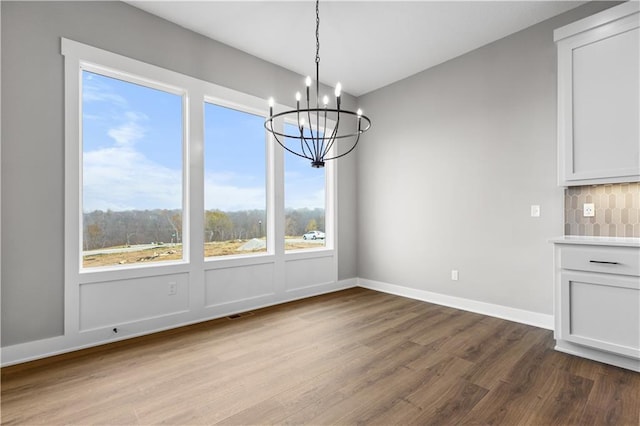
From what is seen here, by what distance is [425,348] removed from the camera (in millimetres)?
2637

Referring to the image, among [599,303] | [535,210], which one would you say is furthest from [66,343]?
[535,210]

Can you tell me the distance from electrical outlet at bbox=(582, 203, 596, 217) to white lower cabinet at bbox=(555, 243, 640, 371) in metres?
0.62

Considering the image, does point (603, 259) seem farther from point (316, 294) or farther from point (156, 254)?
point (156, 254)

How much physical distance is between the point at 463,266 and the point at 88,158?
162 inches

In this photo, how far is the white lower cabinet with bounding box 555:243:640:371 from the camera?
86.7 inches

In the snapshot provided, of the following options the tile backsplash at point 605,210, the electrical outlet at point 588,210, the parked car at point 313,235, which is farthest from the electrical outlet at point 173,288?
the electrical outlet at point 588,210

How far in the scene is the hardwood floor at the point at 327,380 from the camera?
177cm

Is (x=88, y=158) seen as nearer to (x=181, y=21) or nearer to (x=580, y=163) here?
(x=181, y=21)

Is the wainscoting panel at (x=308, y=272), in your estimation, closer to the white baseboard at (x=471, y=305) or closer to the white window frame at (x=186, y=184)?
the white window frame at (x=186, y=184)

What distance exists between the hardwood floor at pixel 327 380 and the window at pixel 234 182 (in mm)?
1060

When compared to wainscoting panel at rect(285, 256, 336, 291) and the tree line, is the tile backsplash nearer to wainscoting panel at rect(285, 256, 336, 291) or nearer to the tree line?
wainscoting panel at rect(285, 256, 336, 291)

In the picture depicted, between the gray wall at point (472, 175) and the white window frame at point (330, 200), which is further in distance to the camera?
the white window frame at point (330, 200)

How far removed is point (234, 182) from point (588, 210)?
3.64 metres

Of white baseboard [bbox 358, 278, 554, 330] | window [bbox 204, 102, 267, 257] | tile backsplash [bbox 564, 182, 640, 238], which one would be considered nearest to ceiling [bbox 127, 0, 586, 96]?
window [bbox 204, 102, 267, 257]
